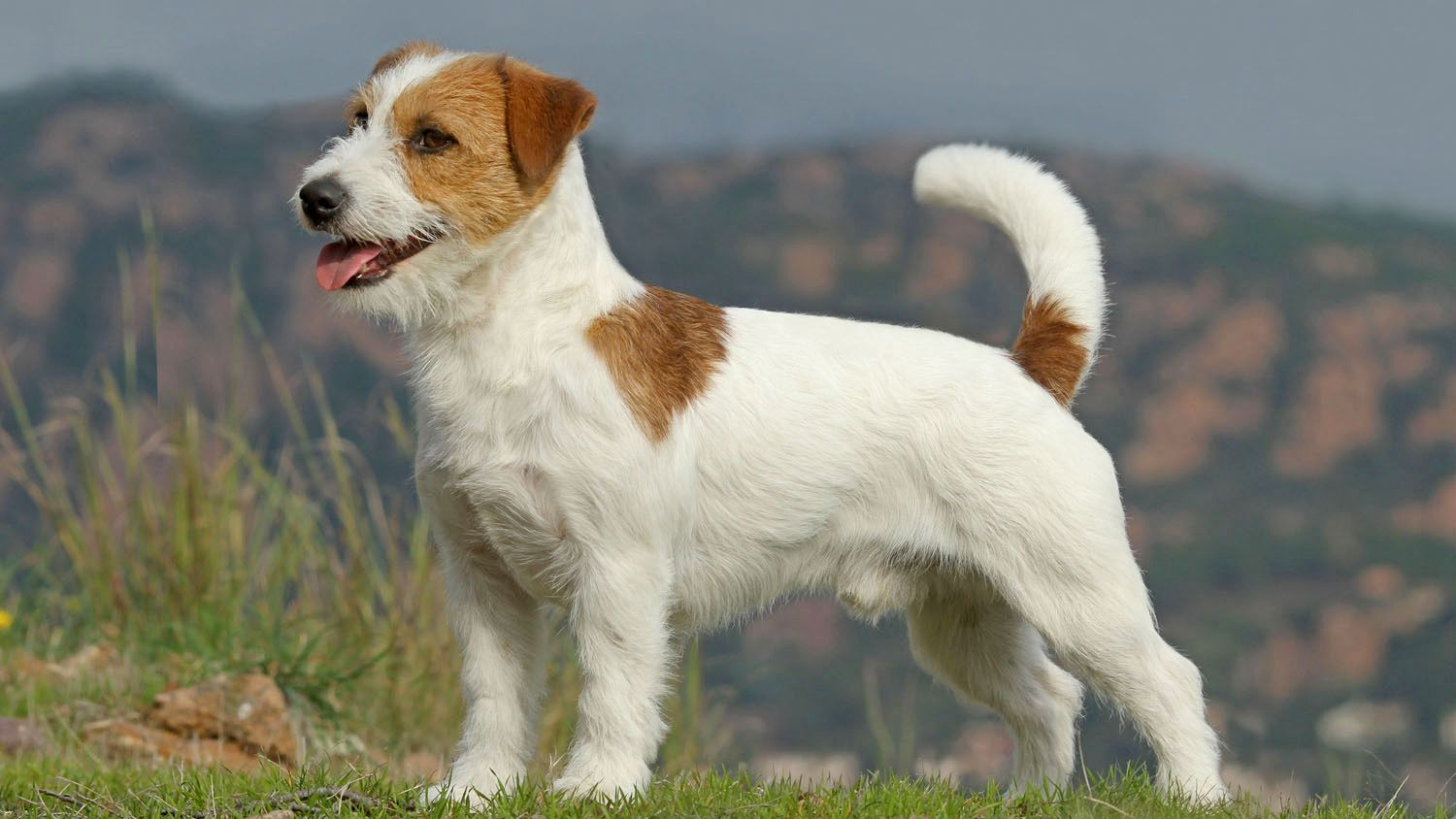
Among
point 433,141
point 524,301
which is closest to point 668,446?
point 524,301

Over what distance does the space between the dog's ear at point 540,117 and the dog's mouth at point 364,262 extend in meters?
0.41

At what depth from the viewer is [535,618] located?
577 centimetres

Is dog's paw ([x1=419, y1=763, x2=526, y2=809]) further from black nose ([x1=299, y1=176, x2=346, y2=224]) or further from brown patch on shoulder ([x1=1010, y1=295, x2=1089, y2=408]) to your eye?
brown patch on shoulder ([x1=1010, y1=295, x2=1089, y2=408])

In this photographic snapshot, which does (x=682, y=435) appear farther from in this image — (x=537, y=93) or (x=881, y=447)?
(x=537, y=93)

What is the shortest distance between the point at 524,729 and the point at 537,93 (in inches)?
88.5

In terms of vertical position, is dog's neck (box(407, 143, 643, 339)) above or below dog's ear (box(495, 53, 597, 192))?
below

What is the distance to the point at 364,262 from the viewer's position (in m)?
5.13

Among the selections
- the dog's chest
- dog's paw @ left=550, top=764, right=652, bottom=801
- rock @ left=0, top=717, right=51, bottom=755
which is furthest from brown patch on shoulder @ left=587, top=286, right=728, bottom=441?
rock @ left=0, top=717, right=51, bottom=755

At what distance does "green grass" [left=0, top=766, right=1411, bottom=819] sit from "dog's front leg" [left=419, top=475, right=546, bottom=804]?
0.44 metres

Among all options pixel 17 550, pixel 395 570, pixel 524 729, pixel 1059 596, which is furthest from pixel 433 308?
pixel 17 550

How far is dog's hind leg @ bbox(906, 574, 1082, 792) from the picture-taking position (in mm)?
6312

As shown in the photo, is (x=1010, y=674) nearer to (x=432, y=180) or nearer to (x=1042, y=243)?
(x=1042, y=243)

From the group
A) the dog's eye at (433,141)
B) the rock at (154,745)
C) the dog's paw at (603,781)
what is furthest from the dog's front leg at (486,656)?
the rock at (154,745)

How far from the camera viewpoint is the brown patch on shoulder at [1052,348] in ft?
19.8
